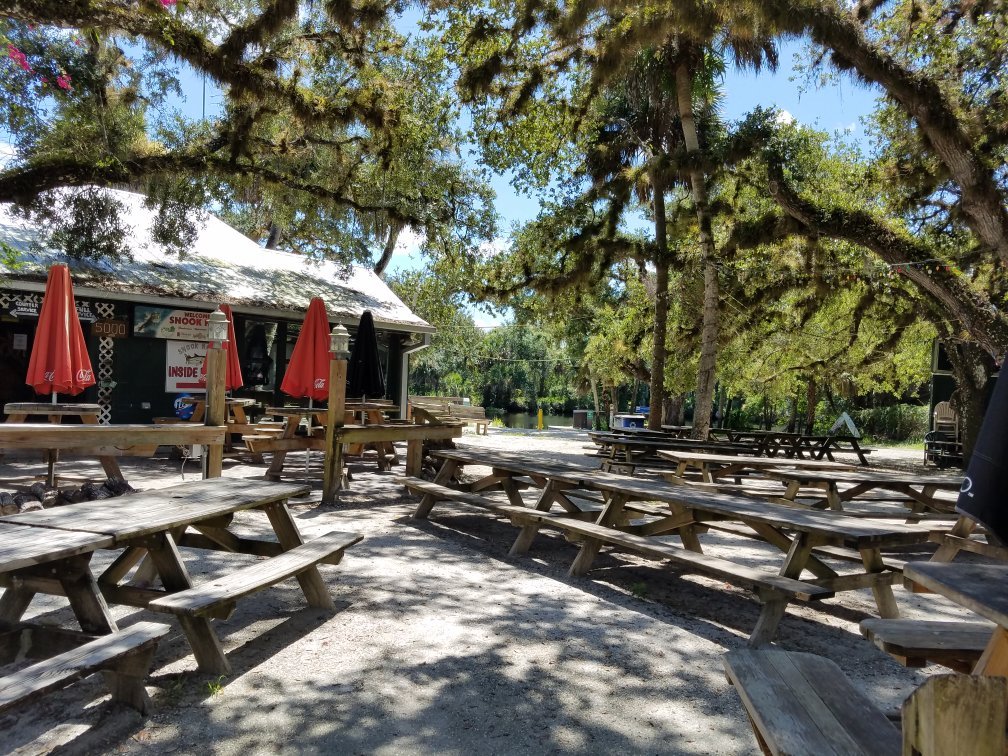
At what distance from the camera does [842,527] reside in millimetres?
4527

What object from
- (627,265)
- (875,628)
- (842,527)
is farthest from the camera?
(627,265)

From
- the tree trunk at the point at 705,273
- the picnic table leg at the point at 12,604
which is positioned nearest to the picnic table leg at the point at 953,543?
the picnic table leg at the point at 12,604

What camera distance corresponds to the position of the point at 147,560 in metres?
4.68

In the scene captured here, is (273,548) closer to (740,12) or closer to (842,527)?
(842,527)

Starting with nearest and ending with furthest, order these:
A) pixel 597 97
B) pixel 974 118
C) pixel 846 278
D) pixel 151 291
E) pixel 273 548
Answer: pixel 273 548 < pixel 974 118 < pixel 151 291 < pixel 597 97 < pixel 846 278

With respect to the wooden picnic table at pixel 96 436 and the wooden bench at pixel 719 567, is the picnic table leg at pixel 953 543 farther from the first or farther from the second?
the wooden picnic table at pixel 96 436

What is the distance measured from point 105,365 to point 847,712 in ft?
44.0

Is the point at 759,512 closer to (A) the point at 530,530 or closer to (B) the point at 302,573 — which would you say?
(A) the point at 530,530

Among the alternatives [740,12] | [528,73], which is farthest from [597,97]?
[740,12]

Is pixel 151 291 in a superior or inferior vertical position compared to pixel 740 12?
inferior

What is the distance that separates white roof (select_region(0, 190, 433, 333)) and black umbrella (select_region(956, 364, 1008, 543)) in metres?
10.3

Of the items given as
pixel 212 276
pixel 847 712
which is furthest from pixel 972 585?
pixel 212 276

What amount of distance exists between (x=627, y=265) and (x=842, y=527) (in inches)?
676

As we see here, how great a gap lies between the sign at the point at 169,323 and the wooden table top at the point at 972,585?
12768mm
